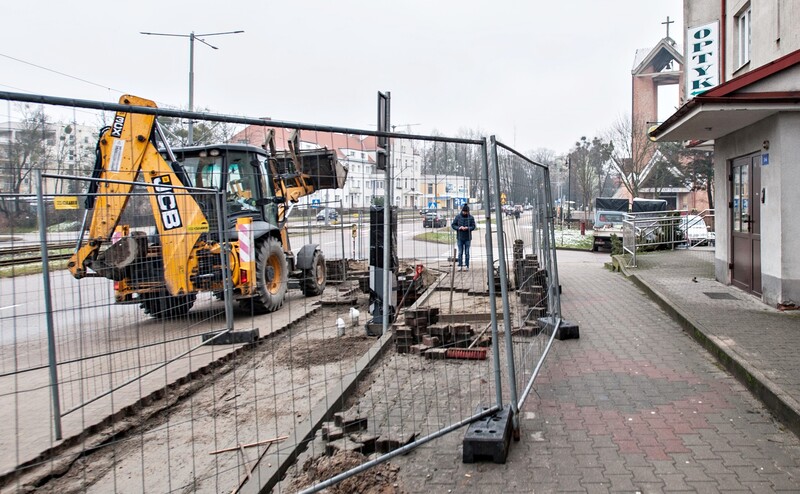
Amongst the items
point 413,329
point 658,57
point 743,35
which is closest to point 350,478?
point 413,329

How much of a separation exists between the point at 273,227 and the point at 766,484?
761 centimetres

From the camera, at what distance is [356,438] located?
446 centimetres

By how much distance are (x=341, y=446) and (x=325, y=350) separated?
384 cm

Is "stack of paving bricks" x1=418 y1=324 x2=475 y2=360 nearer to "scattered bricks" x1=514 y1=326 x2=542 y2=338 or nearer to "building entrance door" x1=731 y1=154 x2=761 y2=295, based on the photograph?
"scattered bricks" x1=514 y1=326 x2=542 y2=338

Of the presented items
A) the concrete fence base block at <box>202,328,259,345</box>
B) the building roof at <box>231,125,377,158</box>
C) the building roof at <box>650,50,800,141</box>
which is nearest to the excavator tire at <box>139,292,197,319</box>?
the concrete fence base block at <box>202,328,259,345</box>

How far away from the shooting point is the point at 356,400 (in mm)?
5906

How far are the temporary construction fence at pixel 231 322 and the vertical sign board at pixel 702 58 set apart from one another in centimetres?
824

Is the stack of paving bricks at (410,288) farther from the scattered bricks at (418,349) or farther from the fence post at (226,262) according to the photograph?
the fence post at (226,262)

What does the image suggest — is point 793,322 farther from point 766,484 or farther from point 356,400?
point 356,400

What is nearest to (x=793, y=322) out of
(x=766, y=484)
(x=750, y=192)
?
(x=750, y=192)

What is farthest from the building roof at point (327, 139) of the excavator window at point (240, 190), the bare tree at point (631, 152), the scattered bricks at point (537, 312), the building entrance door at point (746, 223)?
the bare tree at point (631, 152)

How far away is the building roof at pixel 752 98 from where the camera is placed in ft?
28.2

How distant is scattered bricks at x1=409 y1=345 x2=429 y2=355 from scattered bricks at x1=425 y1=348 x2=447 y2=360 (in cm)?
8

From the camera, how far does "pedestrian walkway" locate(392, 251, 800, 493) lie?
4.02 m
